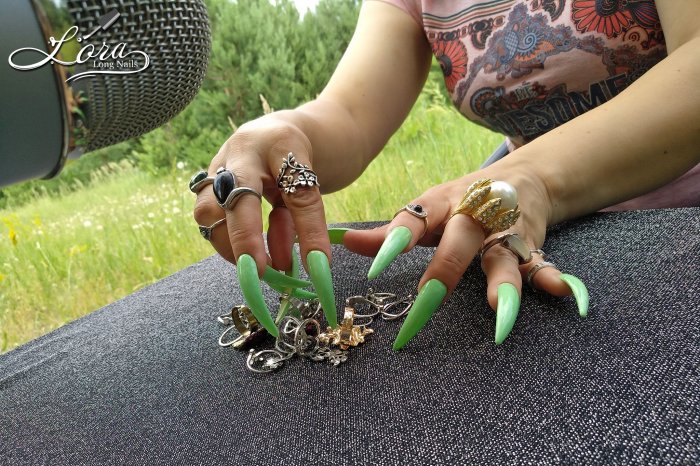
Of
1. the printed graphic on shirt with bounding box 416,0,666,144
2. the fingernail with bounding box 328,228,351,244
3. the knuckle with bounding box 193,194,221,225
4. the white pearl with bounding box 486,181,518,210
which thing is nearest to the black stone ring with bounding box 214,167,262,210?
the knuckle with bounding box 193,194,221,225

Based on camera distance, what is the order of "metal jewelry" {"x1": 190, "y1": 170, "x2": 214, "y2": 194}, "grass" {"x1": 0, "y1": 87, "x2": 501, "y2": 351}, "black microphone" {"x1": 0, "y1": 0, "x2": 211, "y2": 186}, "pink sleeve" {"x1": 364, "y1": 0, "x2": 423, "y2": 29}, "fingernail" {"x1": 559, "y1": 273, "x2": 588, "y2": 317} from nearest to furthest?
"black microphone" {"x1": 0, "y1": 0, "x2": 211, "y2": 186} → "fingernail" {"x1": 559, "y1": 273, "x2": 588, "y2": 317} → "metal jewelry" {"x1": 190, "y1": 170, "x2": 214, "y2": 194} → "pink sleeve" {"x1": 364, "y1": 0, "x2": 423, "y2": 29} → "grass" {"x1": 0, "y1": 87, "x2": 501, "y2": 351}

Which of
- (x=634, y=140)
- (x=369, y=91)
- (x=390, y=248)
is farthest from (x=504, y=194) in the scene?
(x=369, y=91)

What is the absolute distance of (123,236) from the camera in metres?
1.58

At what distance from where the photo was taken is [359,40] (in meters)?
1.00

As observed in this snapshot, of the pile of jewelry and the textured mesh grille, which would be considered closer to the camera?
the textured mesh grille

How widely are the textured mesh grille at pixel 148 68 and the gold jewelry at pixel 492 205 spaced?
31cm

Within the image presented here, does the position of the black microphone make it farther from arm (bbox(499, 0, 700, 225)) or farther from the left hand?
arm (bbox(499, 0, 700, 225))

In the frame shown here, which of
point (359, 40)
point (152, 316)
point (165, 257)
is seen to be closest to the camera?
point (152, 316)

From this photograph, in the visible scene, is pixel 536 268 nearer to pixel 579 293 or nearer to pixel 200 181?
pixel 579 293

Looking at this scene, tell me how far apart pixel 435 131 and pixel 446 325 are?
5.05 ft

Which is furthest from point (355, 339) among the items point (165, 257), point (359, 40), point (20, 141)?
point (165, 257)

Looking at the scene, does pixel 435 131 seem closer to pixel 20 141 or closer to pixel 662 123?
pixel 662 123

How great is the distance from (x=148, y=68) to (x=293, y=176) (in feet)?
0.56

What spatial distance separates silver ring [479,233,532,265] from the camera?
0.53 metres
